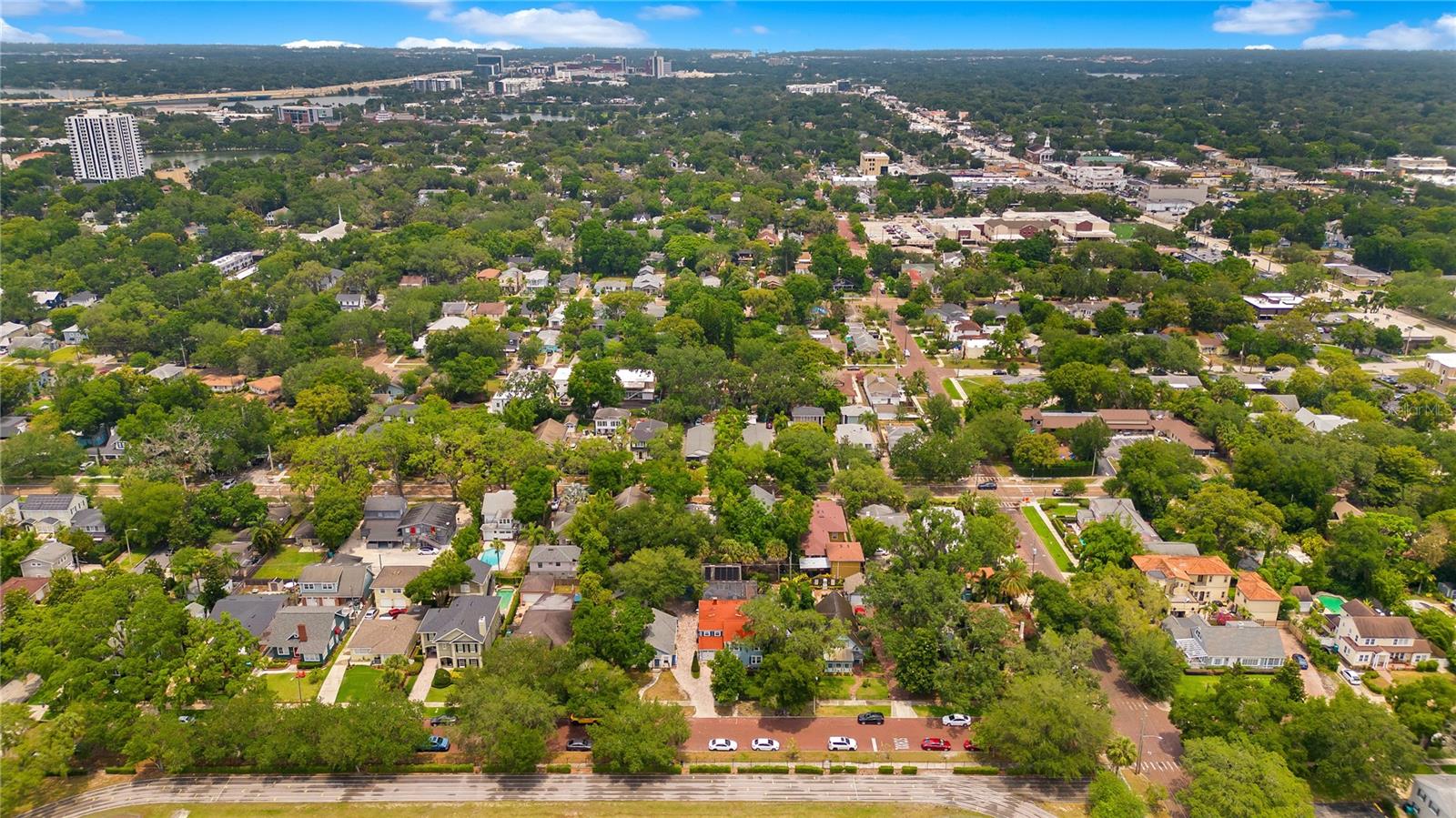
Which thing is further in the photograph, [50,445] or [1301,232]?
[1301,232]

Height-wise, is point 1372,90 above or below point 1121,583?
above

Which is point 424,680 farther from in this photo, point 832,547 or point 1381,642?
point 1381,642

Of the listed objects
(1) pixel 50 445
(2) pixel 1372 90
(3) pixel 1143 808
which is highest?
(2) pixel 1372 90

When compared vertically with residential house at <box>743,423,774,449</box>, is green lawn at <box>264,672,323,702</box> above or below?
below

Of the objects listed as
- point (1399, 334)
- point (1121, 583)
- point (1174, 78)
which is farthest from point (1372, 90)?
point (1121, 583)

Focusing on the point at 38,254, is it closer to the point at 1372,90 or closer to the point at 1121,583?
the point at 1121,583

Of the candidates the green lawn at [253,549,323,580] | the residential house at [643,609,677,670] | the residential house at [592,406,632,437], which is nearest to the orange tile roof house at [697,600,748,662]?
the residential house at [643,609,677,670]

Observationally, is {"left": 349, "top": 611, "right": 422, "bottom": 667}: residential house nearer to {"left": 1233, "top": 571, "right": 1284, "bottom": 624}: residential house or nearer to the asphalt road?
the asphalt road
